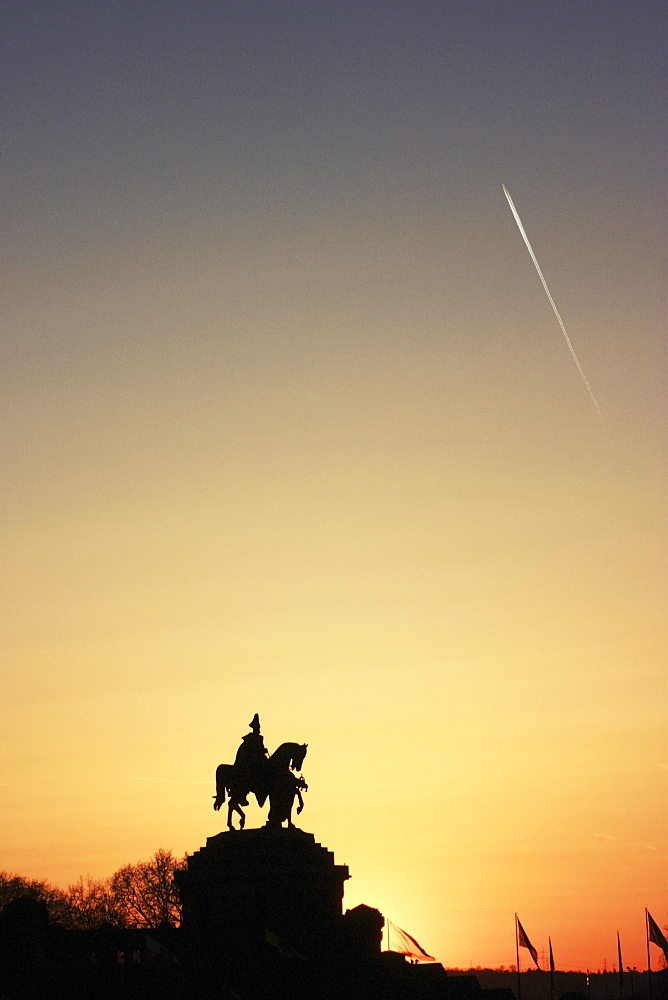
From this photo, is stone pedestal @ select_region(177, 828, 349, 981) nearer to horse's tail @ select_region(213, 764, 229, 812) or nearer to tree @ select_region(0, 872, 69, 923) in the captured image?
horse's tail @ select_region(213, 764, 229, 812)

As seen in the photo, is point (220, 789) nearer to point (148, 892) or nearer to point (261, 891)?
point (261, 891)

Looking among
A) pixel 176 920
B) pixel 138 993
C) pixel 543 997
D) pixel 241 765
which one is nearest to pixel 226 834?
pixel 241 765

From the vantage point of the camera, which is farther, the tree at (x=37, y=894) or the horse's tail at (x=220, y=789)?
the tree at (x=37, y=894)

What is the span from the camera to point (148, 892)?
10694cm

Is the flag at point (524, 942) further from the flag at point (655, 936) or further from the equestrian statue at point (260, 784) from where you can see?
the equestrian statue at point (260, 784)

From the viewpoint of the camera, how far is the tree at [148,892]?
10475 cm

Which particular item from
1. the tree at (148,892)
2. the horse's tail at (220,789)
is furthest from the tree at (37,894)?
the horse's tail at (220,789)

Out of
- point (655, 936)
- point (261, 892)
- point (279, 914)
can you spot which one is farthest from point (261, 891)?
point (655, 936)

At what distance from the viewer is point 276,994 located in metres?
44.7

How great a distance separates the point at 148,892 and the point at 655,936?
143ft

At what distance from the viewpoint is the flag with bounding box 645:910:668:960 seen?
7356 cm

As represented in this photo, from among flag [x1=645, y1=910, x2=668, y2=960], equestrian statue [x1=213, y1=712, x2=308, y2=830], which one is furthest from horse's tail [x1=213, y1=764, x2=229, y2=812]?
flag [x1=645, y1=910, x2=668, y2=960]

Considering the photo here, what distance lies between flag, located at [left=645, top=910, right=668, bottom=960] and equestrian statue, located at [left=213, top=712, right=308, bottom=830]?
28.8m

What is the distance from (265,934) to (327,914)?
4.40 metres
